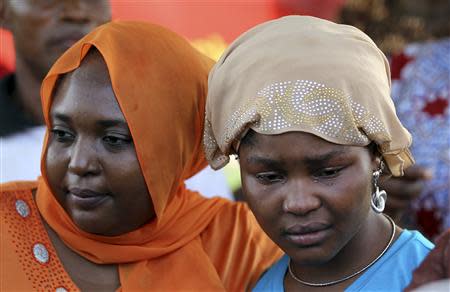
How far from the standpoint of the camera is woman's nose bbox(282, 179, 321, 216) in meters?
2.36

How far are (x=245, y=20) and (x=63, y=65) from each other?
2714 mm

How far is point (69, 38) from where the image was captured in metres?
3.76

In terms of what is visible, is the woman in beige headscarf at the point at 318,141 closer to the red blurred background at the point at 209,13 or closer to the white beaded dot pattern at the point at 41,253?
the white beaded dot pattern at the point at 41,253

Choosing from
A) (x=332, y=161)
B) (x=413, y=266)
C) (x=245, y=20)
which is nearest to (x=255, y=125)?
(x=332, y=161)

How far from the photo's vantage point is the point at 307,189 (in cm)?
237

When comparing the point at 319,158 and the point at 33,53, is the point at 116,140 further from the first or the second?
the point at 33,53

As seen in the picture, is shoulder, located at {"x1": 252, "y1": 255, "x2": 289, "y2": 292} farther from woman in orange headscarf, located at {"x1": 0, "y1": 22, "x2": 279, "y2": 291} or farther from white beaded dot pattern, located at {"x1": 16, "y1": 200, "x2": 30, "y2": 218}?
white beaded dot pattern, located at {"x1": 16, "y1": 200, "x2": 30, "y2": 218}

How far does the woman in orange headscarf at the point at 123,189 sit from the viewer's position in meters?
2.61

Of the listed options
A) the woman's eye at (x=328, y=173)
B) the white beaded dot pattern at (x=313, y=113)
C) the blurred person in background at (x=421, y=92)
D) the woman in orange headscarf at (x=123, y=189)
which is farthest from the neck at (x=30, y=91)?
the woman's eye at (x=328, y=173)

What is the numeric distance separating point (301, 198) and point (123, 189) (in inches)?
22.1

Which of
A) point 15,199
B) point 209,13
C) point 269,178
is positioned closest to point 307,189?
point 269,178

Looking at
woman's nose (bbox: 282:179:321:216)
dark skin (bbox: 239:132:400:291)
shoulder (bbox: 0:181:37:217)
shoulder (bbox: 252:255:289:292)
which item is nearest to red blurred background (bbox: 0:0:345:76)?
shoulder (bbox: 0:181:37:217)

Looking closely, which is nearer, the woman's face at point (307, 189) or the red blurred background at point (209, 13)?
the woman's face at point (307, 189)

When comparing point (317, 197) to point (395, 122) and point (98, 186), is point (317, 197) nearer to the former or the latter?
point (395, 122)
